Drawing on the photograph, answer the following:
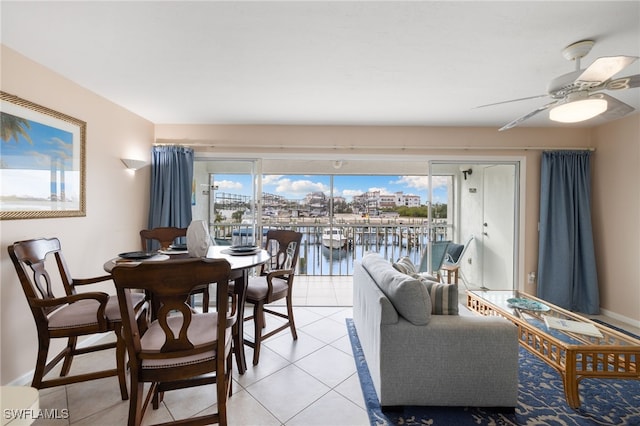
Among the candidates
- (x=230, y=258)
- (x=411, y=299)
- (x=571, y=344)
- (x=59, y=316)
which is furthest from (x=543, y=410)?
(x=59, y=316)

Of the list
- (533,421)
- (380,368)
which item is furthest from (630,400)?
(380,368)

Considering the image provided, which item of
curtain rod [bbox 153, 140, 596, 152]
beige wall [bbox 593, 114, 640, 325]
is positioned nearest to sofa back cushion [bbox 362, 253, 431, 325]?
curtain rod [bbox 153, 140, 596, 152]

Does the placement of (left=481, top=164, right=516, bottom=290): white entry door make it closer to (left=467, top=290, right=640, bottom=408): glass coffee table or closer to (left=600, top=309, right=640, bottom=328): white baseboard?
(left=600, top=309, right=640, bottom=328): white baseboard

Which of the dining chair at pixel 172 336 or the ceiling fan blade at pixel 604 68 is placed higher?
the ceiling fan blade at pixel 604 68

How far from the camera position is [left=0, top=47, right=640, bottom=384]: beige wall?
1949 mm

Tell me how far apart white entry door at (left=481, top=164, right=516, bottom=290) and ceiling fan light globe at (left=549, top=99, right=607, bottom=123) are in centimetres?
210

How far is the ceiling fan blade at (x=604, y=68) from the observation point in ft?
4.33

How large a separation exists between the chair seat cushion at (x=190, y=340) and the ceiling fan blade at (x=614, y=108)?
267 cm

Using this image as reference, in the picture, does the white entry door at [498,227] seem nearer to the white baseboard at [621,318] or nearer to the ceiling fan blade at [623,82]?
the white baseboard at [621,318]

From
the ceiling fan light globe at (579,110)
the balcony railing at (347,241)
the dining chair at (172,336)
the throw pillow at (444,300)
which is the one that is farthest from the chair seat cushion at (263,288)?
the ceiling fan light globe at (579,110)

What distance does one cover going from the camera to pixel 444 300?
1.76 m

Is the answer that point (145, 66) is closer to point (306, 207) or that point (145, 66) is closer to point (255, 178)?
point (255, 178)

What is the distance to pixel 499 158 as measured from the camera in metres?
3.54

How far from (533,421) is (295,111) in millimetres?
3126
